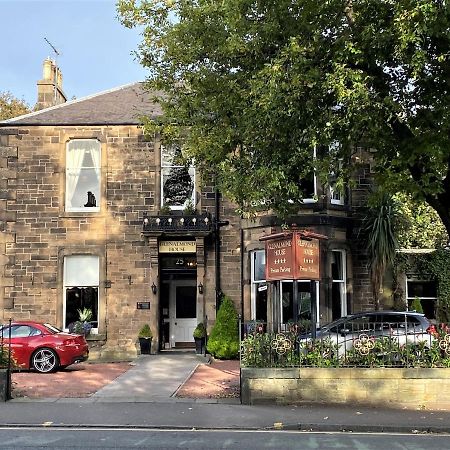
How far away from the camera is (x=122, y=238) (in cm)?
2130

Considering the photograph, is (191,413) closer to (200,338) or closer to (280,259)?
(280,259)

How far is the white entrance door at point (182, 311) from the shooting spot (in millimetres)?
21875

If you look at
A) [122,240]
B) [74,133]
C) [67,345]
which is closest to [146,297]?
[122,240]

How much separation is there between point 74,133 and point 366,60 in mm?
13098

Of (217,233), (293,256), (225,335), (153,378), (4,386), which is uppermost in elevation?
(217,233)

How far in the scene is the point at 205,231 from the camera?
20.6m

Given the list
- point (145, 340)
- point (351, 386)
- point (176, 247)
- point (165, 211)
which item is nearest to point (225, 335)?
point (145, 340)

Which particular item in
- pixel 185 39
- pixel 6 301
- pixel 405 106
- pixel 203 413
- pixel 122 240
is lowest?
pixel 203 413

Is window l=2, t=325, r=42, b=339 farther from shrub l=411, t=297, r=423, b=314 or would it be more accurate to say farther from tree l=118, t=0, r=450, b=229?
shrub l=411, t=297, r=423, b=314

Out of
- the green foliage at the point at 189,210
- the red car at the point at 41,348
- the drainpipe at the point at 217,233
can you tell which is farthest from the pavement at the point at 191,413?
the green foliage at the point at 189,210

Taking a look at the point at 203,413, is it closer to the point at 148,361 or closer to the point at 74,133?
the point at 148,361

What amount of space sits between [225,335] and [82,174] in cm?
749

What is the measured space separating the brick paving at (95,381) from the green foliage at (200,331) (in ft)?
4.04

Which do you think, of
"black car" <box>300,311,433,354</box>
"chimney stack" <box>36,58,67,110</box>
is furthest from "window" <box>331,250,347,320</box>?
"chimney stack" <box>36,58,67,110</box>
